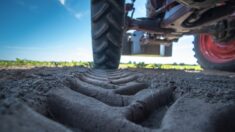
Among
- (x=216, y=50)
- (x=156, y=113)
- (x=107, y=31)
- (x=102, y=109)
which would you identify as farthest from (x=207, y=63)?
(x=102, y=109)

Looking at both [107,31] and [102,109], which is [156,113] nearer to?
[102,109]

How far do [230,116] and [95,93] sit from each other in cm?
48

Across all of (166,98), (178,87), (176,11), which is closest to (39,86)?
(166,98)

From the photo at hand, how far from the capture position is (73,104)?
0.77m

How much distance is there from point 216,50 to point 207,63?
0.21 meters

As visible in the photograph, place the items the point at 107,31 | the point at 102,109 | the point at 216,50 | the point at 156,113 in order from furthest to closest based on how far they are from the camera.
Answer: the point at 216,50
the point at 107,31
the point at 156,113
the point at 102,109

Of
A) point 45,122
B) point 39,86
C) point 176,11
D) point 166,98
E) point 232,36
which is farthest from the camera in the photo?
point 232,36

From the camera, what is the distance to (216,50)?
138 inches

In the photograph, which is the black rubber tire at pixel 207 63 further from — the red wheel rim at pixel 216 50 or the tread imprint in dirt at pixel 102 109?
the tread imprint in dirt at pixel 102 109

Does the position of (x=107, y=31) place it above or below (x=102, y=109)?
above

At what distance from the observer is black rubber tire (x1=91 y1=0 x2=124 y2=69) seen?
228 cm

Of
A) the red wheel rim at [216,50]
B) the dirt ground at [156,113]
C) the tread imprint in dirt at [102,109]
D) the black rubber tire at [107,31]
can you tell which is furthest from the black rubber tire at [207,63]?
the tread imprint in dirt at [102,109]

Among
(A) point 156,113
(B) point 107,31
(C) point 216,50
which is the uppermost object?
(B) point 107,31

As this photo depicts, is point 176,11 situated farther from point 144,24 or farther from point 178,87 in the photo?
point 178,87
